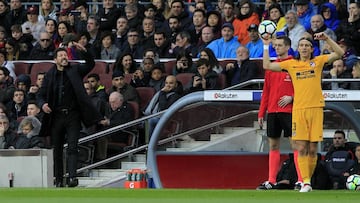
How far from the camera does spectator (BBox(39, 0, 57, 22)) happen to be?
997 inches

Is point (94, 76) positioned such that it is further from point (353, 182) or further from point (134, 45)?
point (353, 182)

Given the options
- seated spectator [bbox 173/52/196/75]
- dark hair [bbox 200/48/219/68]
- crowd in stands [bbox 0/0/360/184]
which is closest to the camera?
crowd in stands [bbox 0/0/360/184]

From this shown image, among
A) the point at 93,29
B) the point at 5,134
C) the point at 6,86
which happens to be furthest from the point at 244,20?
the point at 5,134

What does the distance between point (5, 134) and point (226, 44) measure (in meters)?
4.50

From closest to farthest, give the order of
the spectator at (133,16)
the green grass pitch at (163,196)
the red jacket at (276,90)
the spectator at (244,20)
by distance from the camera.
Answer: the green grass pitch at (163,196) < the red jacket at (276,90) < the spectator at (244,20) < the spectator at (133,16)

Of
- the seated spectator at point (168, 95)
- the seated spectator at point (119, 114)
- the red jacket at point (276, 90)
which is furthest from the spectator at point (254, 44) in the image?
the red jacket at point (276, 90)

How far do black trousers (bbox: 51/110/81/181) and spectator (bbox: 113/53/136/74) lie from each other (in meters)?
4.45

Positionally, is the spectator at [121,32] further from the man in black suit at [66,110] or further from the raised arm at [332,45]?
the raised arm at [332,45]

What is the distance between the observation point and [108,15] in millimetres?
24609

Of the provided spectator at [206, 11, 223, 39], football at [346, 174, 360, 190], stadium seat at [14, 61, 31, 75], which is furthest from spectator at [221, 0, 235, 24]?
football at [346, 174, 360, 190]

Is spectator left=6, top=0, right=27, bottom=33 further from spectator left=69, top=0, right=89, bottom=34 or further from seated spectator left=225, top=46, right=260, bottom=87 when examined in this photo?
seated spectator left=225, top=46, right=260, bottom=87

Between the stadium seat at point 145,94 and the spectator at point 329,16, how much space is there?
348cm

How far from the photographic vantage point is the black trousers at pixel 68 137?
17641 mm

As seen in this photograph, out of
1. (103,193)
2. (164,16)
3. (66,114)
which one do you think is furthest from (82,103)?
(164,16)
